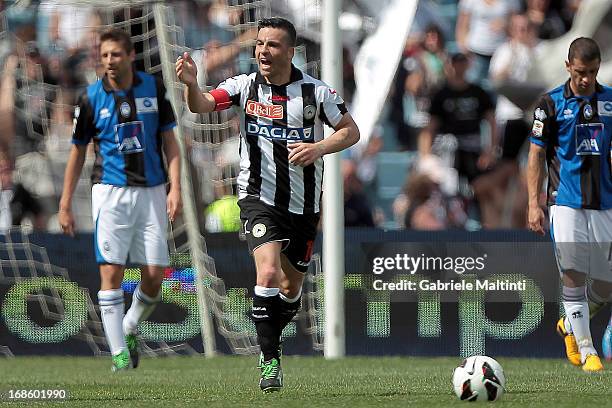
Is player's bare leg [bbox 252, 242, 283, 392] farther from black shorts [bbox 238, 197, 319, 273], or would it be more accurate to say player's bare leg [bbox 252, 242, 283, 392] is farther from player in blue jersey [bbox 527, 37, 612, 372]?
player in blue jersey [bbox 527, 37, 612, 372]

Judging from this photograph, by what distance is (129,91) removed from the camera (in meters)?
9.42

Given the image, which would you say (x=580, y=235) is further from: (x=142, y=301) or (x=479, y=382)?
(x=142, y=301)

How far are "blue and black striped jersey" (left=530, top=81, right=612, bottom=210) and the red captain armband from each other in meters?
2.64

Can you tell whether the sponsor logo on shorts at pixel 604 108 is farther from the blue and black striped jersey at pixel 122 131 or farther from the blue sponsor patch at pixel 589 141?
the blue and black striped jersey at pixel 122 131

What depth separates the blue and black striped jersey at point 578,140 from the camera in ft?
29.8

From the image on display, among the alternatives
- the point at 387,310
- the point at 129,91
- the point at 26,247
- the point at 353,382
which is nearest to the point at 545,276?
the point at 387,310

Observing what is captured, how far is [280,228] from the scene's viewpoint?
24.7ft

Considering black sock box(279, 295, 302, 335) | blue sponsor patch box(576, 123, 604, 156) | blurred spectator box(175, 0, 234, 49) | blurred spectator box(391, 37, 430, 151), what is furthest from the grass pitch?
blurred spectator box(391, 37, 430, 151)

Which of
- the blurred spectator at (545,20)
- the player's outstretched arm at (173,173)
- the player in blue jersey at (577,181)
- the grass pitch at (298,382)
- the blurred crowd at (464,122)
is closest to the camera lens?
the grass pitch at (298,382)

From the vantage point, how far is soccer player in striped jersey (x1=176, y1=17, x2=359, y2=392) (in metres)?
7.35

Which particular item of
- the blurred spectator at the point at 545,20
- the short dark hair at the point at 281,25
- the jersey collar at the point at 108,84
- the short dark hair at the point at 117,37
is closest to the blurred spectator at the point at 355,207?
the blurred spectator at the point at 545,20

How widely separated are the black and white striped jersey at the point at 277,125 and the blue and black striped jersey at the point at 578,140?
7.06ft

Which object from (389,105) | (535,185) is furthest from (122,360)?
(389,105)

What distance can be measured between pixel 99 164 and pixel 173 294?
2.06m
